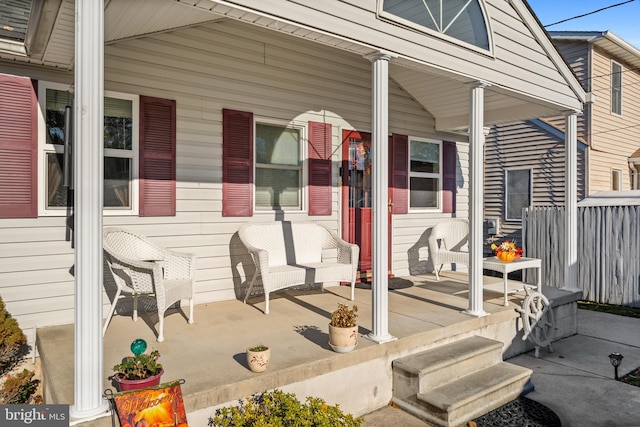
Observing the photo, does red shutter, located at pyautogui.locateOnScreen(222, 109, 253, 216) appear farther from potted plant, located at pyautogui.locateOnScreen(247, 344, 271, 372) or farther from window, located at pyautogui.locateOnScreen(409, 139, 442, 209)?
window, located at pyautogui.locateOnScreen(409, 139, 442, 209)

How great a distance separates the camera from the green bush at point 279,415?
96.2 inches

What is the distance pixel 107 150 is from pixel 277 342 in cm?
239

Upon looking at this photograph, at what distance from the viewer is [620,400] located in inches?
143

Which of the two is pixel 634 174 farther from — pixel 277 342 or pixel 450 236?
pixel 277 342

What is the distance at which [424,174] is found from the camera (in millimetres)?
6887

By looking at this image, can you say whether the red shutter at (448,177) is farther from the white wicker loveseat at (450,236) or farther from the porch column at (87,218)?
the porch column at (87,218)

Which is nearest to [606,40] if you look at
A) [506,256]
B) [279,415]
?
[506,256]

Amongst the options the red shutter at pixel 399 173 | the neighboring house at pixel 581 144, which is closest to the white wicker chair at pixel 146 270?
the red shutter at pixel 399 173

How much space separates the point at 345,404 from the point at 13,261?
298cm

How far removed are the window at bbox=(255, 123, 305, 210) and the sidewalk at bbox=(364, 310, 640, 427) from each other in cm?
274

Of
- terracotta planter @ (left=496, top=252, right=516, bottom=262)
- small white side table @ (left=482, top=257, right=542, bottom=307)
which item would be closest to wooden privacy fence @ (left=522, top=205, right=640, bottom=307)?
small white side table @ (left=482, top=257, right=542, bottom=307)

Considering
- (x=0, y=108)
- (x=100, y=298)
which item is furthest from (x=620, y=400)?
(x=0, y=108)

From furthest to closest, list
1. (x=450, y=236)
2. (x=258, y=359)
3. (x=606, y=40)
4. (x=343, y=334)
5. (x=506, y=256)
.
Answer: (x=606, y=40)
(x=450, y=236)
(x=506, y=256)
(x=343, y=334)
(x=258, y=359)

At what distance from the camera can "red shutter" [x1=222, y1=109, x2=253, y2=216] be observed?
15.6 feet
